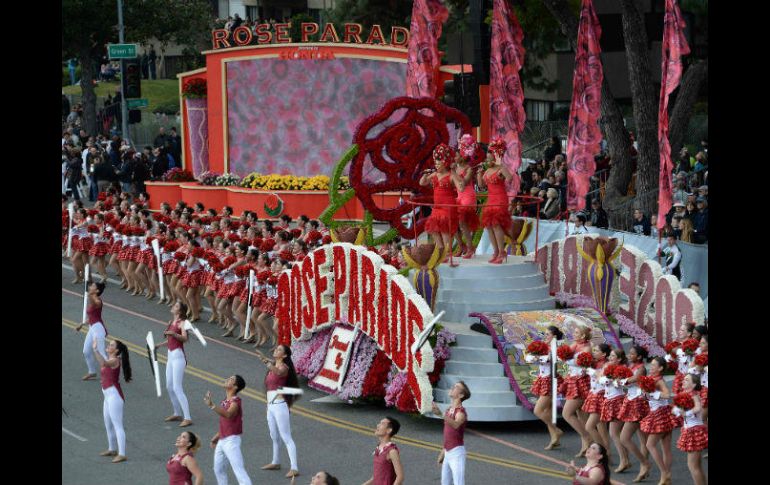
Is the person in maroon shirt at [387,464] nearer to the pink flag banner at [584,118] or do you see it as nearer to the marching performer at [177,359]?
the marching performer at [177,359]

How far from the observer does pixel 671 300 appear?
21438 mm

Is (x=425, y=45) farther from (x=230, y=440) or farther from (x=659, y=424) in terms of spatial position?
(x=230, y=440)

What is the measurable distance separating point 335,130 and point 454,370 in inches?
787

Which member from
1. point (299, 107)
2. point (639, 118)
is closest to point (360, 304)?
point (639, 118)

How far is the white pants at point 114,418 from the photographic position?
18.9m

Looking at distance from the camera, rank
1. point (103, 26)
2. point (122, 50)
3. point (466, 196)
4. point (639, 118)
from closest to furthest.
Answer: point (466, 196) → point (639, 118) → point (122, 50) → point (103, 26)

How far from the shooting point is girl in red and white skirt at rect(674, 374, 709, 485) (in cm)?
1630

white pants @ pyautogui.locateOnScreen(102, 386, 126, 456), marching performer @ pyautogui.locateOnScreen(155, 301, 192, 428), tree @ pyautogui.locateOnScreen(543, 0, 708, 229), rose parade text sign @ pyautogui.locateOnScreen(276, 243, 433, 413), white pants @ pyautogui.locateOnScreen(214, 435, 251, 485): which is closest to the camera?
white pants @ pyautogui.locateOnScreen(214, 435, 251, 485)

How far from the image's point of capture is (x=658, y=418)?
675 inches

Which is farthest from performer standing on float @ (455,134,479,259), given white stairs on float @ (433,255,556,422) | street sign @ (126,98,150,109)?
street sign @ (126,98,150,109)

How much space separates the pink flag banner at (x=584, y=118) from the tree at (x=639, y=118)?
3.79 metres

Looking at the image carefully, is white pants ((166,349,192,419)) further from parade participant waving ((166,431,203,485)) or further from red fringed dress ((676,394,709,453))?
red fringed dress ((676,394,709,453))

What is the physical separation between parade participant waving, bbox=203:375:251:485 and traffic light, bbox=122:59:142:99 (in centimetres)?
2698

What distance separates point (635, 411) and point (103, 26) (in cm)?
3801
